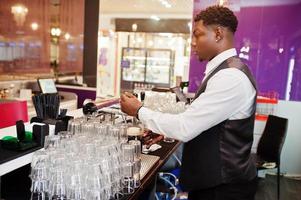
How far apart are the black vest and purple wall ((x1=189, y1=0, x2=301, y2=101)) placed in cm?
294

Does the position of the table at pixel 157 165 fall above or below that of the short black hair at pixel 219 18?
below

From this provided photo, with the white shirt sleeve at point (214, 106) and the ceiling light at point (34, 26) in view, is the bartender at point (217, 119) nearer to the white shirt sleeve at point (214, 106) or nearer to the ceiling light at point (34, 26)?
the white shirt sleeve at point (214, 106)

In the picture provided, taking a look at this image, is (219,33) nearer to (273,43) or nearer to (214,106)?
(214,106)

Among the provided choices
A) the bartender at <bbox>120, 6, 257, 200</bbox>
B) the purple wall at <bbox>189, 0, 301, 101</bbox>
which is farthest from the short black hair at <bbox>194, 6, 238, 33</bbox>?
the purple wall at <bbox>189, 0, 301, 101</bbox>

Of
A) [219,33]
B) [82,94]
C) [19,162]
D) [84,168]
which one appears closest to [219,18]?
[219,33]

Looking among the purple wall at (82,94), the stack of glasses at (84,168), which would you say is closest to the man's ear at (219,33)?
the stack of glasses at (84,168)

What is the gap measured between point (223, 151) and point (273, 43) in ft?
10.3

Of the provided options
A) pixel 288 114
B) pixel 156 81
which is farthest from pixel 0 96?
pixel 156 81

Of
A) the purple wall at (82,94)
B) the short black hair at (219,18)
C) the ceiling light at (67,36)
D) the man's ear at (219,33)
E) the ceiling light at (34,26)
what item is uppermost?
the ceiling light at (34,26)

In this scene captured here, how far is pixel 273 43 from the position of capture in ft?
13.7

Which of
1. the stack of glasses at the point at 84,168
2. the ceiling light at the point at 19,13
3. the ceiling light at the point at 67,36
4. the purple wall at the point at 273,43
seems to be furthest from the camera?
the ceiling light at the point at 67,36

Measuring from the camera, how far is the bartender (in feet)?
4.50

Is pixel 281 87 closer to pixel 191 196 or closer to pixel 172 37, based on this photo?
pixel 191 196

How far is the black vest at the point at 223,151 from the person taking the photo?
1.45 metres
